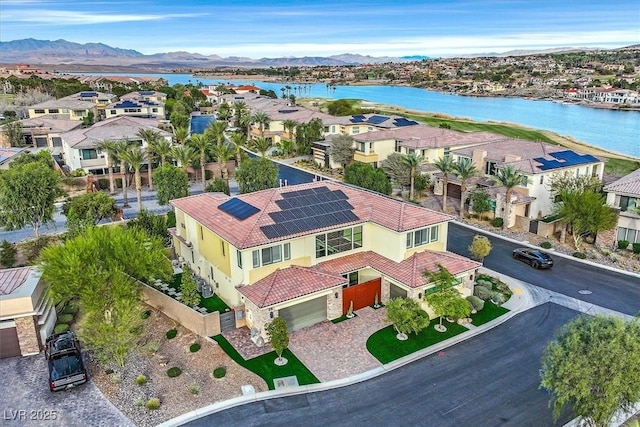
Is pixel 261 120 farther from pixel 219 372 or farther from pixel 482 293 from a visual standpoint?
pixel 219 372

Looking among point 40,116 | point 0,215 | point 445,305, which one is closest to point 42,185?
point 0,215

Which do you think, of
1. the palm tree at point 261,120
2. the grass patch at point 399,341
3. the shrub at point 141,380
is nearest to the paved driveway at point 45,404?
the shrub at point 141,380

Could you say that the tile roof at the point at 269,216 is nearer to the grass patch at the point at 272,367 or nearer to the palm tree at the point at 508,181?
the grass patch at the point at 272,367

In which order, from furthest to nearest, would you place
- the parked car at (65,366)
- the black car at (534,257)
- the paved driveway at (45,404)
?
the black car at (534,257) < the parked car at (65,366) < the paved driveway at (45,404)

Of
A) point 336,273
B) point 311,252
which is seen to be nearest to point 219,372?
point 336,273

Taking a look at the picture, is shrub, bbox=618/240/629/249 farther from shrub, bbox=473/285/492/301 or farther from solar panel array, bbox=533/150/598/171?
shrub, bbox=473/285/492/301

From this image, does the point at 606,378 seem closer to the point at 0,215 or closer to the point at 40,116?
the point at 0,215
